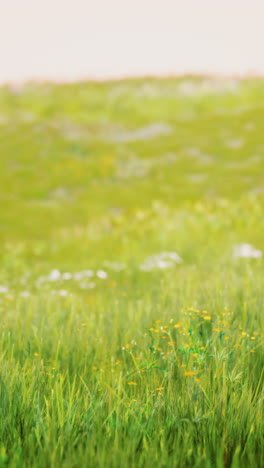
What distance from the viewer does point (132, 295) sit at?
251 inches

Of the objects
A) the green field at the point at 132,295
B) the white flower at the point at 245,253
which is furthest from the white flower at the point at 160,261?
the white flower at the point at 245,253

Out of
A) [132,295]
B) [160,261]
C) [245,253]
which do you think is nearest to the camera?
[132,295]

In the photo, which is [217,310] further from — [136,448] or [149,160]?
[149,160]

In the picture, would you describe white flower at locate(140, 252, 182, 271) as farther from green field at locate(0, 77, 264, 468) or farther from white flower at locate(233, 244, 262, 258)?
white flower at locate(233, 244, 262, 258)

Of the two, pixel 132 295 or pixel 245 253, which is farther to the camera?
pixel 245 253

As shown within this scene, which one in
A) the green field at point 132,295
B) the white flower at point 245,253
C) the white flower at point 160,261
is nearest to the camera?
the green field at point 132,295

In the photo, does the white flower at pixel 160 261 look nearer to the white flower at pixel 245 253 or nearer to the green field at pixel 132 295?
the green field at pixel 132 295

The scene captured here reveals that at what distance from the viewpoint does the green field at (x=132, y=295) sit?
93.2 inches

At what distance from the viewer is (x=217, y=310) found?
13.7 ft

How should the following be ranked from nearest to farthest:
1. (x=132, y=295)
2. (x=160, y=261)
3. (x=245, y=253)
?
(x=132, y=295), (x=245, y=253), (x=160, y=261)

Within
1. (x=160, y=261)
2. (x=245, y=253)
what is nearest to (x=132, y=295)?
(x=245, y=253)

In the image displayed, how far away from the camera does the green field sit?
2367mm

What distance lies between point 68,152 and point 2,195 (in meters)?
8.55

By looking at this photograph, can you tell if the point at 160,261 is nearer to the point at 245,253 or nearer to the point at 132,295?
the point at 245,253
